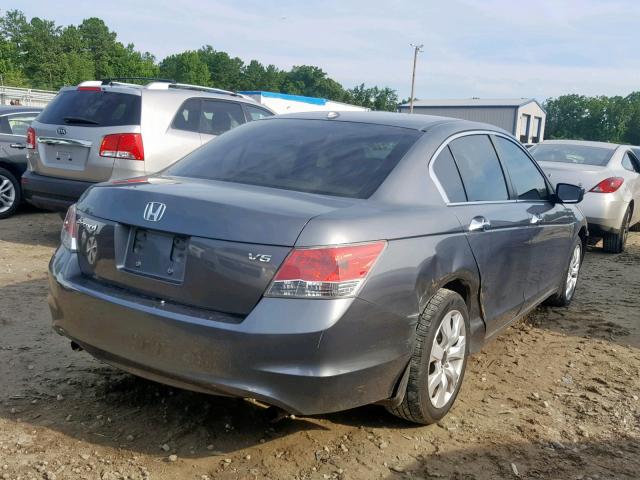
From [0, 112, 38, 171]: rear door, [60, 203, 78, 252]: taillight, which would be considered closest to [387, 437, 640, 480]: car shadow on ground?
[60, 203, 78, 252]: taillight

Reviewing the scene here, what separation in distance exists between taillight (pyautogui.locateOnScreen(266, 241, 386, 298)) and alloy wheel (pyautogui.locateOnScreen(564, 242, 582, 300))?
143 inches

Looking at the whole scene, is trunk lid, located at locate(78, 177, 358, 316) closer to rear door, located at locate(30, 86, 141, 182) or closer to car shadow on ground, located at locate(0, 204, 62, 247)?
rear door, located at locate(30, 86, 141, 182)

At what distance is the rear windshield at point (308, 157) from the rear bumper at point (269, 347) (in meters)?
0.70

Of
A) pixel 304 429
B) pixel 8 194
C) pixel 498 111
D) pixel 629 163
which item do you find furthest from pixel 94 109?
pixel 498 111

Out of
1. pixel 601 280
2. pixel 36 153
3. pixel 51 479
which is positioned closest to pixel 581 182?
pixel 601 280

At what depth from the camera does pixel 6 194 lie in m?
8.78

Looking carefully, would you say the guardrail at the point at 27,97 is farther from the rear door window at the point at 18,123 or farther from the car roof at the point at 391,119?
the car roof at the point at 391,119

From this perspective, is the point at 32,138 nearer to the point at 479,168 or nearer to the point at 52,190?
the point at 52,190

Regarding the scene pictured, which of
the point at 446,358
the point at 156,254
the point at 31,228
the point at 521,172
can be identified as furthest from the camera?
the point at 31,228

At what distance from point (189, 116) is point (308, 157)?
4.28 meters

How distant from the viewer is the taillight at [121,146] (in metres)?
6.62

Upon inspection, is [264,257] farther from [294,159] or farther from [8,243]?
[8,243]

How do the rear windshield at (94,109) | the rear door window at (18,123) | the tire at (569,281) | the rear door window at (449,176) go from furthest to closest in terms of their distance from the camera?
the rear door window at (18,123) < the rear windshield at (94,109) < the tire at (569,281) < the rear door window at (449,176)

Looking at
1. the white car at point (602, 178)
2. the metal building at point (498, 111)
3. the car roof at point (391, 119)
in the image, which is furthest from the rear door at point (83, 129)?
the metal building at point (498, 111)
